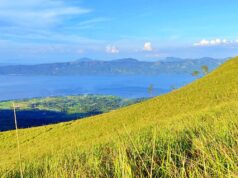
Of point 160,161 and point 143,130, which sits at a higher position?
point 160,161

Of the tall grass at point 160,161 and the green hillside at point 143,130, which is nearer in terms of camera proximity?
the tall grass at point 160,161

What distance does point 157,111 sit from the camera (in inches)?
1060

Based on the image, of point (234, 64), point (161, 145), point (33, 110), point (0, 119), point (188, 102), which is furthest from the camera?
point (33, 110)

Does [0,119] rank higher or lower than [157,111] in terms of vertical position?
lower

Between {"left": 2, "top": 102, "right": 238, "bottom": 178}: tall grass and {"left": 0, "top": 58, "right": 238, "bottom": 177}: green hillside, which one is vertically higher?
{"left": 2, "top": 102, "right": 238, "bottom": 178}: tall grass

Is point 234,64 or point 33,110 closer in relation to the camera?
point 234,64

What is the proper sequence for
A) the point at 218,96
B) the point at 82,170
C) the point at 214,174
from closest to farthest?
the point at 214,174, the point at 82,170, the point at 218,96

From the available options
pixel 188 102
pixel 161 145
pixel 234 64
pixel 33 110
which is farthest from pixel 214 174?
pixel 33 110

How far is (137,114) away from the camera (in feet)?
91.8

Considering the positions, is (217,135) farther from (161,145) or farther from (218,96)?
(218,96)

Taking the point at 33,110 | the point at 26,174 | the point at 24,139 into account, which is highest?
the point at 26,174

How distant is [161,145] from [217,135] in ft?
2.21

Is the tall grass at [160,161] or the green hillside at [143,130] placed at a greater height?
the tall grass at [160,161]

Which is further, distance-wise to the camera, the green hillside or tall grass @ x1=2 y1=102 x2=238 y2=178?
the green hillside
